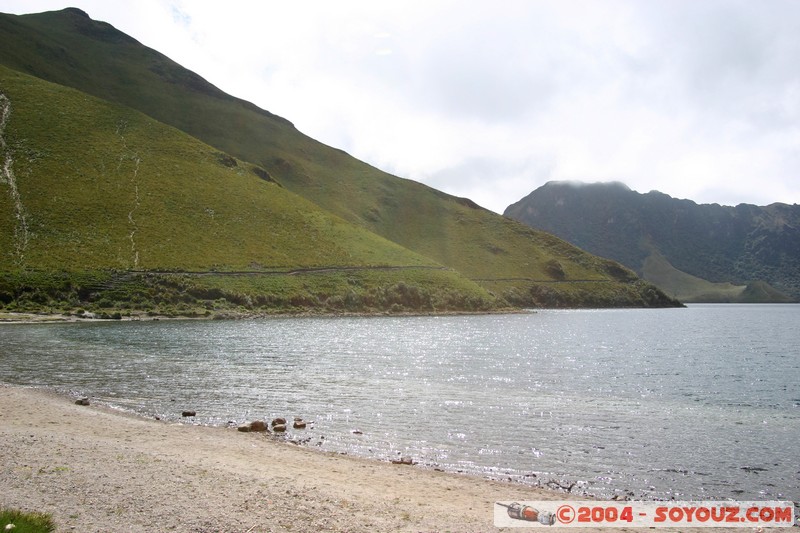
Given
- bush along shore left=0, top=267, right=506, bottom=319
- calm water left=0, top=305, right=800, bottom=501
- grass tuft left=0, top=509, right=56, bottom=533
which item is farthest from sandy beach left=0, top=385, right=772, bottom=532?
bush along shore left=0, top=267, right=506, bottom=319

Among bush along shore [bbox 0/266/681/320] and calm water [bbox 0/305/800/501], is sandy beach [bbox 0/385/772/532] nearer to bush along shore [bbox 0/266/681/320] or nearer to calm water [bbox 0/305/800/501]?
calm water [bbox 0/305/800/501]

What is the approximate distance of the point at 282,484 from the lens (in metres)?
16.8

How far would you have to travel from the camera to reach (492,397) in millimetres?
36719

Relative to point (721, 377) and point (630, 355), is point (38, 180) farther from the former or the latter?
point (721, 377)

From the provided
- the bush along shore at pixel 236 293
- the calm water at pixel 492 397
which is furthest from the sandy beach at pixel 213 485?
the bush along shore at pixel 236 293

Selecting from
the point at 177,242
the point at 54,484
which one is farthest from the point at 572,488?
the point at 177,242

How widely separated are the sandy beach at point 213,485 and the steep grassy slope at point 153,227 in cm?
8622

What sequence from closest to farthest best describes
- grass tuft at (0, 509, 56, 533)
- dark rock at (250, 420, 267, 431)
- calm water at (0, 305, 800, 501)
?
1. grass tuft at (0, 509, 56, 533)
2. calm water at (0, 305, 800, 501)
3. dark rock at (250, 420, 267, 431)

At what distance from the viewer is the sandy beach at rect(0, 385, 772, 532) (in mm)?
13359

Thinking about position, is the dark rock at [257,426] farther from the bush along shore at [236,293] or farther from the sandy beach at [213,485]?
the bush along shore at [236,293]

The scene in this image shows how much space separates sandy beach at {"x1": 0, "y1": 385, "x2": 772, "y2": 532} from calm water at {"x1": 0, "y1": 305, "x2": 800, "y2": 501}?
310 centimetres

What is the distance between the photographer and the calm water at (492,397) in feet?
73.0

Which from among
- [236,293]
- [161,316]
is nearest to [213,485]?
[161,316]

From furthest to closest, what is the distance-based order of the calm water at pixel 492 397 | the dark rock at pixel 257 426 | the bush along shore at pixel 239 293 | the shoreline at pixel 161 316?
the bush along shore at pixel 239 293, the shoreline at pixel 161 316, the dark rock at pixel 257 426, the calm water at pixel 492 397
